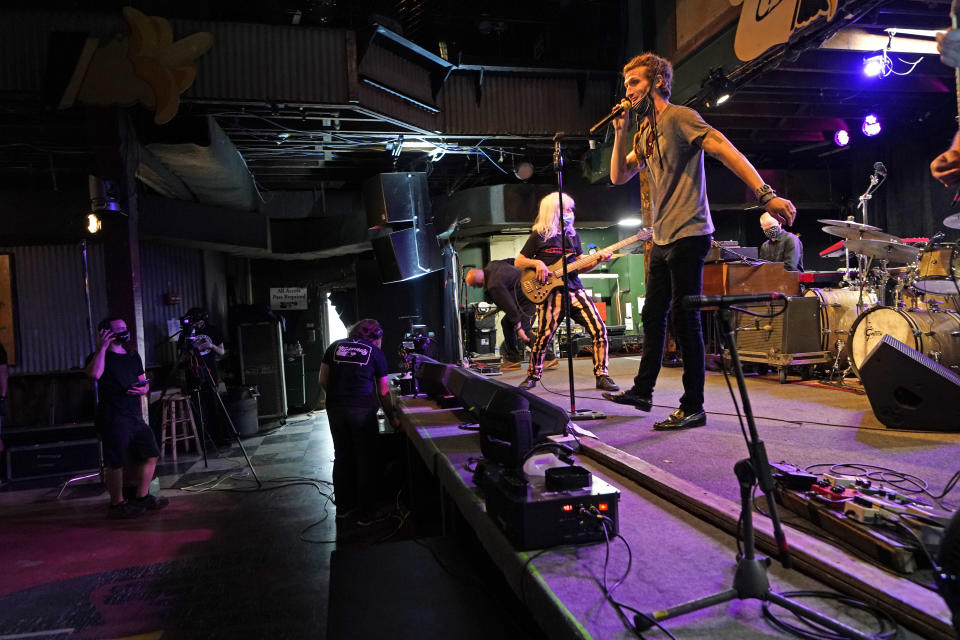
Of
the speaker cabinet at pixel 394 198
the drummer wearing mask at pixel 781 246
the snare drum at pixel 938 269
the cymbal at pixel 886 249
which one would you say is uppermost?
the speaker cabinet at pixel 394 198

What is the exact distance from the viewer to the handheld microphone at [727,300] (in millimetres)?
1288

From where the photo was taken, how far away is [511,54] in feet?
31.9

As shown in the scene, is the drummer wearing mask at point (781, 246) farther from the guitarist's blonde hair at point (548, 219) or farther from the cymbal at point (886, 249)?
the guitarist's blonde hair at point (548, 219)

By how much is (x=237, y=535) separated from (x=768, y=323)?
5411mm

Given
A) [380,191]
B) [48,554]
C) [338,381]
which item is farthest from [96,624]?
[380,191]

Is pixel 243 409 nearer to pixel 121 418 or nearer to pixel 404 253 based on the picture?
pixel 404 253

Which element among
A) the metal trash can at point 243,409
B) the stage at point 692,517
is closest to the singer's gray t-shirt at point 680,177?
the stage at point 692,517

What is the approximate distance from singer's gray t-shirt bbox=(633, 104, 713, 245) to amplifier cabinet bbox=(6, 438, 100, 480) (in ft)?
25.0

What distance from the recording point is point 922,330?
3947mm

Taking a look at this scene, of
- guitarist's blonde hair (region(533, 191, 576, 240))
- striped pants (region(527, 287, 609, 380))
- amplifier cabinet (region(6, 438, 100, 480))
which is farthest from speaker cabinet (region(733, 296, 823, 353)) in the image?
amplifier cabinet (region(6, 438, 100, 480))

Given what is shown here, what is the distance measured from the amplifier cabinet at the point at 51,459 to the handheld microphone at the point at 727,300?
8.10m

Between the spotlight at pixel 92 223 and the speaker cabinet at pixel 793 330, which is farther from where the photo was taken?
the spotlight at pixel 92 223

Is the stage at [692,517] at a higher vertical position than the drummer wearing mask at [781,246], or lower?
lower

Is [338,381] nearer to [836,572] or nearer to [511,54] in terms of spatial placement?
[836,572]
